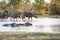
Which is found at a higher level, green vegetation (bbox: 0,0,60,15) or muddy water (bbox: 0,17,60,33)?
green vegetation (bbox: 0,0,60,15)

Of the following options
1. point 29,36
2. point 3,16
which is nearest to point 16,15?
point 3,16

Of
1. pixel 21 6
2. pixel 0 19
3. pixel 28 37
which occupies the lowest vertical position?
pixel 28 37

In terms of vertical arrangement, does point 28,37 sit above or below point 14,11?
below

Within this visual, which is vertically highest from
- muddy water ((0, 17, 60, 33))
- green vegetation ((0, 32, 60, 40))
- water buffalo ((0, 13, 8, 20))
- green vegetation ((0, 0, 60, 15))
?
green vegetation ((0, 0, 60, 15))

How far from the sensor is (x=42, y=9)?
225cm

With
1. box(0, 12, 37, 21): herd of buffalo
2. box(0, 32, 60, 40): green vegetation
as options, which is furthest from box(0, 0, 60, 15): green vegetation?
box(0, 32, 60, 40): green vegetation

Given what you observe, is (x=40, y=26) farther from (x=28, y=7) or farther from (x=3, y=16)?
(x=3, y=16)

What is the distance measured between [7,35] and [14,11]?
0.93ft

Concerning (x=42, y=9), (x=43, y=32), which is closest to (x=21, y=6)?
(x=42, y=9)

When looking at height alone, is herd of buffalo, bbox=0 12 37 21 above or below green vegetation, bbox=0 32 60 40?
above

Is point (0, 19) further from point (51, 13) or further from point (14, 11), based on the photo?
point (51, 13)

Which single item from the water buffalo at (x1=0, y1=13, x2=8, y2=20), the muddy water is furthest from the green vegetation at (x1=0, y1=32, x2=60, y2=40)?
the water buffalo at (x1=0, y1=13, x2=8, y2=20)

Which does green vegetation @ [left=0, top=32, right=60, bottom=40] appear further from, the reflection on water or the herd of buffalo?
the herd of buffalo

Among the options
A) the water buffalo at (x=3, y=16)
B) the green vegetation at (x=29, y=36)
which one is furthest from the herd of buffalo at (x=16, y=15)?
the green vegetation at (x=29, y=36)
